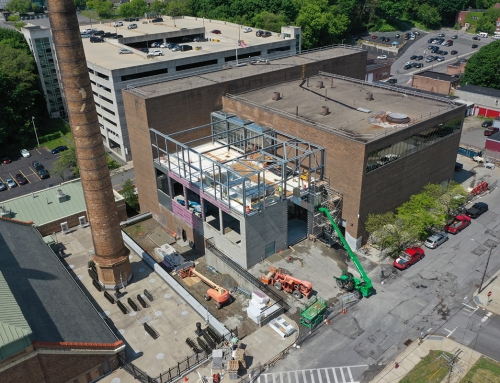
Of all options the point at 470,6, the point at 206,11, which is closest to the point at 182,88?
the point at 206,11

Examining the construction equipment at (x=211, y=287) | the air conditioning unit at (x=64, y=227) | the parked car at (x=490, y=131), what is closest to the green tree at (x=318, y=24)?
the parked car at (x=490, y=131)

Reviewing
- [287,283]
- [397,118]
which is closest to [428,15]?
[397,118]

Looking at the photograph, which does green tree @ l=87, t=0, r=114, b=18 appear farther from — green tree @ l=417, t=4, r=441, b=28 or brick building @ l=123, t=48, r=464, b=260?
brick building @ l=123, t=48, r=464, b=260

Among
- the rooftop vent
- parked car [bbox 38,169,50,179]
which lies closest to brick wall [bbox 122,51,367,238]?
the rooftop vent

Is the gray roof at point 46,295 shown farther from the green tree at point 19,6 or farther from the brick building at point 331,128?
the green tree at point 19,6

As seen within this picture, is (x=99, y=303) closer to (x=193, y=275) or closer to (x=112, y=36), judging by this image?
(x=193, y=275)

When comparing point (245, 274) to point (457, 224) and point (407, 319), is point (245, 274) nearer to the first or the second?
point (407, 319)
